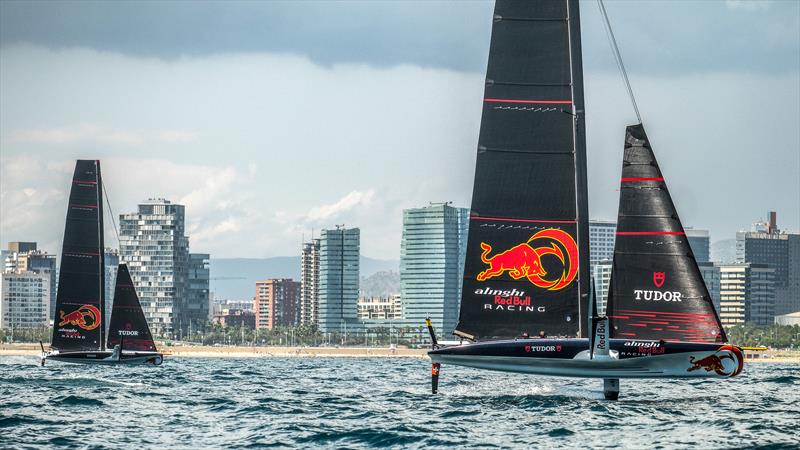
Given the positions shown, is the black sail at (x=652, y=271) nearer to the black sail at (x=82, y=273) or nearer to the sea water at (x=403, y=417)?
the sea water at (x=403, y=417)

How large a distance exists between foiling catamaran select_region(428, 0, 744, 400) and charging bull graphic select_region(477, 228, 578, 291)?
0.12 ft

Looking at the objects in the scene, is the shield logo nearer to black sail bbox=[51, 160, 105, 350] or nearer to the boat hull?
the boat hull

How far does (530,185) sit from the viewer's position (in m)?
46.2

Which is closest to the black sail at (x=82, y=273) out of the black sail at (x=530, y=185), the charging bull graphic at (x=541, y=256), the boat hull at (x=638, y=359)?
the black sail at (x=530, y=185)

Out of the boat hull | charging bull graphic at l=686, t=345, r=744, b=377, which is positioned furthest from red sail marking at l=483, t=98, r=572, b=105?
charging bull graphic at l=686, t=345, r=744, b=377

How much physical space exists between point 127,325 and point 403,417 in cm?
5105

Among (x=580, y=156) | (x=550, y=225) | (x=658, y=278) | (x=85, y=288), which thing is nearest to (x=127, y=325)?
(x=85, y=288)

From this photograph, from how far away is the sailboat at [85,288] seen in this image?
87.3 metres

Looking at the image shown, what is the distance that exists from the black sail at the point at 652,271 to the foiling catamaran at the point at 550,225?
35mm

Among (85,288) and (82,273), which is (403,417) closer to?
(82,273)

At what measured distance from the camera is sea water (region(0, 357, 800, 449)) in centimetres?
3559

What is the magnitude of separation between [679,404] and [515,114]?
12.0 metres

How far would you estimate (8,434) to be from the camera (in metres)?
37.3

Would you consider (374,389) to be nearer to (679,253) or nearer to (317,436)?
(679,253)
